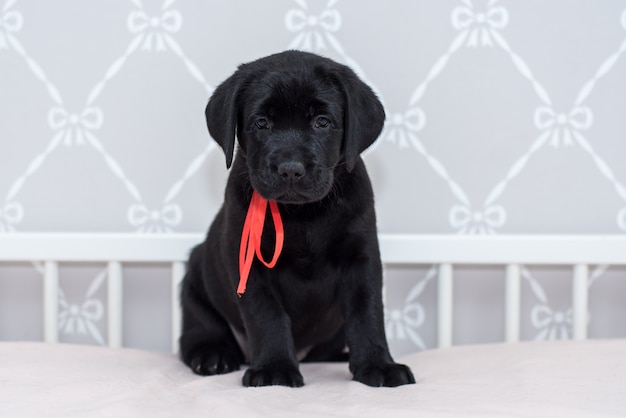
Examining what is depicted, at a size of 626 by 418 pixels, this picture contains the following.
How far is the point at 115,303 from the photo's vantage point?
→ 1.85 metres

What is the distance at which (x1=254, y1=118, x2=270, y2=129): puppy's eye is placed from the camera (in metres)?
1.43

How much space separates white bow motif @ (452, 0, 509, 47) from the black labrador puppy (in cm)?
55

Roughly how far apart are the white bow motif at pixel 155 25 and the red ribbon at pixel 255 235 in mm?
670

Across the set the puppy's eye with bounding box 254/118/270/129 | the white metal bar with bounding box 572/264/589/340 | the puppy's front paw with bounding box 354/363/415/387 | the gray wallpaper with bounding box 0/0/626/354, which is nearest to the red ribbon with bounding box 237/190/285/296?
the puppy's eye with bounding box 254/118/270/129

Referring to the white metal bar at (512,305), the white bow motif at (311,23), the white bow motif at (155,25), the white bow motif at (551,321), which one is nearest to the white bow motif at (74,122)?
the white bow motif at (155,25)

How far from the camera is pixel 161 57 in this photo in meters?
1.93

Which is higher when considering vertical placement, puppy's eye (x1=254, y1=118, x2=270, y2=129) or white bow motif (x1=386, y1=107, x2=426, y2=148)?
white bow motif (x1=386, y1=107, x2=426, y2=148)

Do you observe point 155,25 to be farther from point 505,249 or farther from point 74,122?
point 505,249

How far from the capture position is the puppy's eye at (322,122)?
142cm

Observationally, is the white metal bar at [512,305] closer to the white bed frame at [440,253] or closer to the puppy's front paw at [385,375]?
the white bed frame at [440,253]

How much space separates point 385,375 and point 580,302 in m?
0.65

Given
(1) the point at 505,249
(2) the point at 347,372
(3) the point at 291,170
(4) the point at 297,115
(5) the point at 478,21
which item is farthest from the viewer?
(5) the point at 478,21

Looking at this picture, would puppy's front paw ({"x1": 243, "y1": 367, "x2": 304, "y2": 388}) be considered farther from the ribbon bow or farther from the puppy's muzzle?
the ribbon bow

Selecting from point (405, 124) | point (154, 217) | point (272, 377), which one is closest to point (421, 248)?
point (405, 124)
